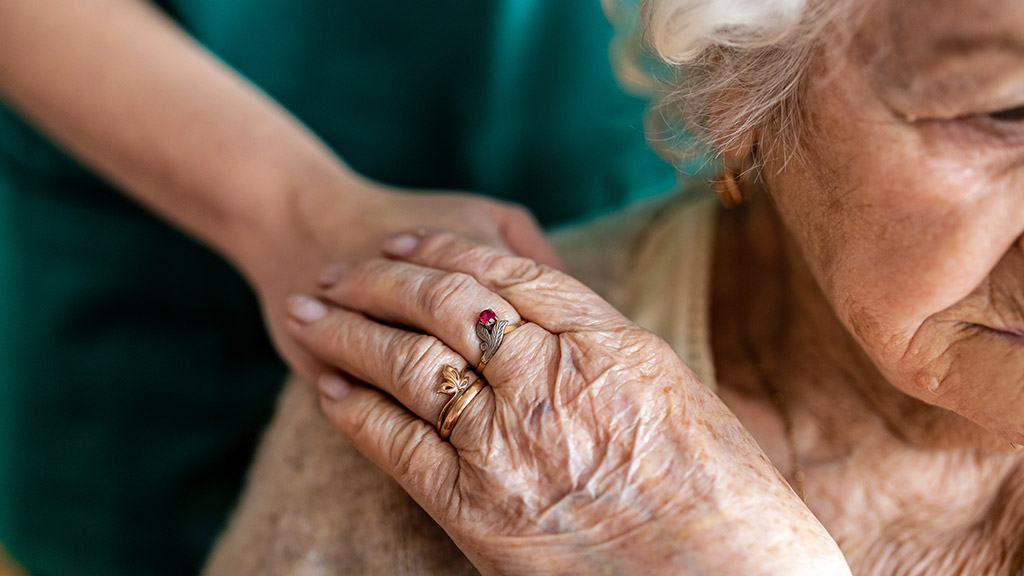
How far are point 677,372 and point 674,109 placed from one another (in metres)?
0.39

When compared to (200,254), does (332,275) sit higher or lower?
higher

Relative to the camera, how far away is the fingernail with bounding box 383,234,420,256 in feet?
3.38

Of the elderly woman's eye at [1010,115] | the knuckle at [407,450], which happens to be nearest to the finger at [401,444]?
the knuckle at [407,450]

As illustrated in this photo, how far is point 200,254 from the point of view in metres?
1.53

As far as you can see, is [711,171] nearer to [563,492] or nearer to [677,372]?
[677,372]

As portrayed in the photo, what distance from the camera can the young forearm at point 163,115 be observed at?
3.94 feet

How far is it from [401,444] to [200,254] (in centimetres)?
85

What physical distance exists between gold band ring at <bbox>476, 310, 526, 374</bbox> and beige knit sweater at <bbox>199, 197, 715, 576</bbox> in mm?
246

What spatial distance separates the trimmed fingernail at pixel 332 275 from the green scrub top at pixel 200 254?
53 cm

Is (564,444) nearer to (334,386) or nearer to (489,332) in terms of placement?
(489,332)

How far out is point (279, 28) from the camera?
1436 mm

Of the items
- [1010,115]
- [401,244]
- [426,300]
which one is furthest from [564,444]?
[1010,115]

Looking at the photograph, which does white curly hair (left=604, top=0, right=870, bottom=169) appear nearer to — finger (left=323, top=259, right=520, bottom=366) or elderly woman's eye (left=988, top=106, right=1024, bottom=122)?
elderly woman's eye (left=988, top=106, right=1024, bottom=122)

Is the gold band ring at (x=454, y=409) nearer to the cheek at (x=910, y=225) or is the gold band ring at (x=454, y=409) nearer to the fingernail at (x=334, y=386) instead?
the fingernail at (x=334, y=386)
